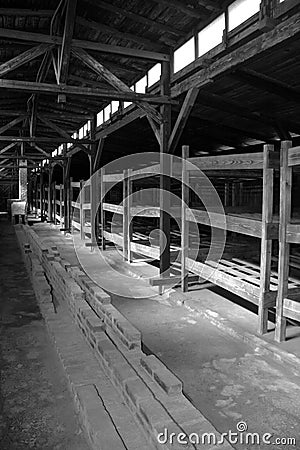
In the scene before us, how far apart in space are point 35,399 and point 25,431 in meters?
0.45

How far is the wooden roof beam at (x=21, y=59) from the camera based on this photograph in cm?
579

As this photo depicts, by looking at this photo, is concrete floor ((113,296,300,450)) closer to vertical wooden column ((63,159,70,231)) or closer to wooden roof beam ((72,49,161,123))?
wooden roof beam ((72,49,161,123))

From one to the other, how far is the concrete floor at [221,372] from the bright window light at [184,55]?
358 centimetres

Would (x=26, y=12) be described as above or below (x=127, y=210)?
above

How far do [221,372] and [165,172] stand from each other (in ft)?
12.0

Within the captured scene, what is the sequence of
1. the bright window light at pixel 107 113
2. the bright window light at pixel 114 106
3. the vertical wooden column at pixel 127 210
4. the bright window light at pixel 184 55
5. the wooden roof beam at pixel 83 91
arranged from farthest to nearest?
the bright window light at pixel 107 113, the bright window light at pixel 114 106, the vertical wooden column at pixel 127 210, the bright window light at pixel 184 55, the wooden roof beam at pixel 83 91

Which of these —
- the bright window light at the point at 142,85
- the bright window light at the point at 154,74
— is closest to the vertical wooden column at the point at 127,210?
the bright window light at the point at 142,85

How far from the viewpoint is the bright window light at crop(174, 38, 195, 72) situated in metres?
6.08

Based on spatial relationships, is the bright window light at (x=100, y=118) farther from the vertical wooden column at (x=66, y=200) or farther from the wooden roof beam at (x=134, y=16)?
the wooden roof beam at (x=134, y=16)

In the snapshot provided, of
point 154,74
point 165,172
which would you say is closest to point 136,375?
point 165,172

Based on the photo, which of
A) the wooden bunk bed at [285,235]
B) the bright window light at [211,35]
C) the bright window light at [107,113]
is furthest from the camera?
the bright window light at [107,113]

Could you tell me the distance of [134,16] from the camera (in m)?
5.87

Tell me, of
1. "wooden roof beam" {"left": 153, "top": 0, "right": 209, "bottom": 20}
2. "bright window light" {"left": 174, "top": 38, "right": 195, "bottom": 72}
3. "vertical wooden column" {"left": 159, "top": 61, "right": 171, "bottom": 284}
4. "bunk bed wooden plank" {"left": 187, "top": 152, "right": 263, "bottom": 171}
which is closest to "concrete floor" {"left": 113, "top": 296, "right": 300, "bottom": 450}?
"vertical wooden column" {"left": 159, "top": 61, "right": 171, "bottom": 284}

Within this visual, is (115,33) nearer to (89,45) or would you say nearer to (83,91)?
(89,45)
